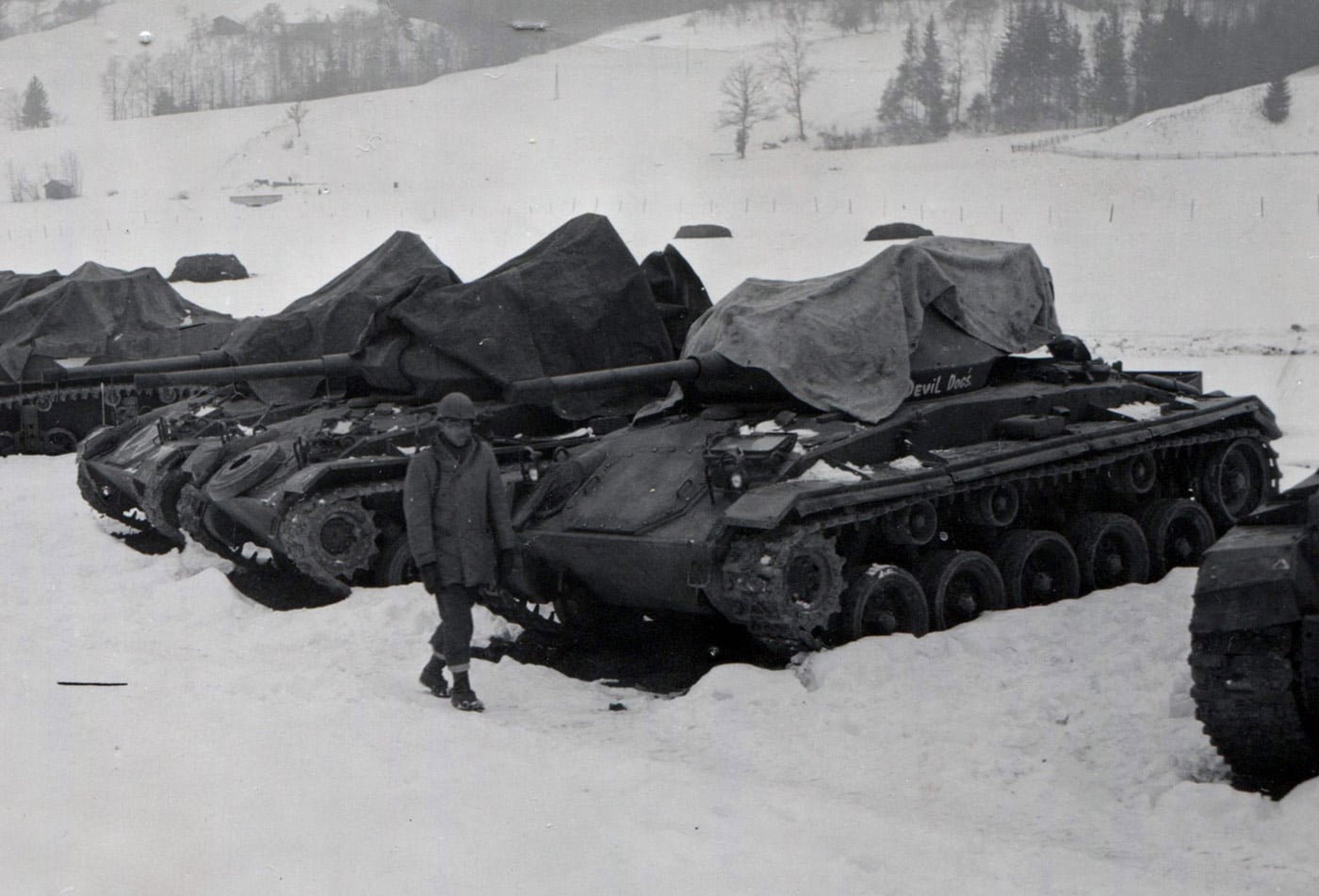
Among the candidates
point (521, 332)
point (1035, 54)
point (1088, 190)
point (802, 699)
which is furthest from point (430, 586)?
point (1088, 190)

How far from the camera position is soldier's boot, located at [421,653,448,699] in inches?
309

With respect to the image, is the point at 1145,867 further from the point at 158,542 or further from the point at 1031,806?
the point at 158,542

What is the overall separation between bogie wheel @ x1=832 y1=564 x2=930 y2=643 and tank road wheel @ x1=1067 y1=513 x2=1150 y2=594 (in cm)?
172

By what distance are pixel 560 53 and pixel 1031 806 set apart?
121 feet

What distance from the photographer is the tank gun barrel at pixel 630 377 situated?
952 centimetres

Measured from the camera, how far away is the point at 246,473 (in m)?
10.8

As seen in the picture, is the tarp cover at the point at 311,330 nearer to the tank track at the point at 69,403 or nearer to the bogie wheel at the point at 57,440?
the tank track at the point at 69,403

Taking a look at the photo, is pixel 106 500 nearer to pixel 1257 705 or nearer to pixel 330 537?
pixel 330 537

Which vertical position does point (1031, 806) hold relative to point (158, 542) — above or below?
above

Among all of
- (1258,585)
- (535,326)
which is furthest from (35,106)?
(1258,585)

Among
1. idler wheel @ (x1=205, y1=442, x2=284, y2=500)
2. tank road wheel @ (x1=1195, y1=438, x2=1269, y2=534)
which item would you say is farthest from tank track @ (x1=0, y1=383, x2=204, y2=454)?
tank road wheel @ (x1=1195, y1=438, x2=1269, y2=534)

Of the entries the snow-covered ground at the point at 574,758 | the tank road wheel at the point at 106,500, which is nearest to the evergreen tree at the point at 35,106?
the snow-covered ground at the point at 574,758

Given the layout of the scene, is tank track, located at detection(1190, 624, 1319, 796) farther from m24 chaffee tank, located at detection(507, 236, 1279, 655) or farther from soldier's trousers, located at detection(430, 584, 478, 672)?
soldier's trousers, located at detection(430, 584, 478, 672)

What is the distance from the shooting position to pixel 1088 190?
28.0m
